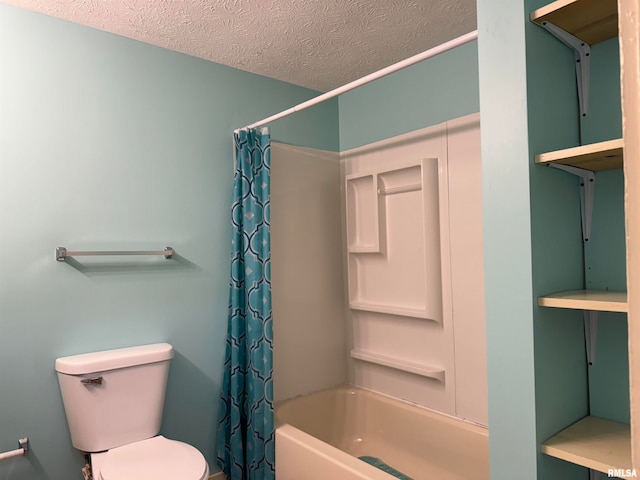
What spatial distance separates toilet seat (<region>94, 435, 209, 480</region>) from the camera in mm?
1622

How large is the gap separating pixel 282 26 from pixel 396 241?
50.1 inches

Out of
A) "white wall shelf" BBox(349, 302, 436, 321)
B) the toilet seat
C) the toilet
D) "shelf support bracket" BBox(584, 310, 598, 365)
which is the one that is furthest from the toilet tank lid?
"shelf support bracket" BBox(584, 310, 598, 365)

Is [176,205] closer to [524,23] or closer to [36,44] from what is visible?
Answer: [36,44]

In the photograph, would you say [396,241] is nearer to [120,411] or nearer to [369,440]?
[369,440]

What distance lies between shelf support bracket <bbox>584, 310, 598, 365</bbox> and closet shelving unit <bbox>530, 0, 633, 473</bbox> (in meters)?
0.09

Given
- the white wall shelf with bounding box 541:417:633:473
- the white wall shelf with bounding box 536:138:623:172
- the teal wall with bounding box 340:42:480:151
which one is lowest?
the white wall shelf with bounding box 541:417:633:473

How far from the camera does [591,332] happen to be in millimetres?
1378

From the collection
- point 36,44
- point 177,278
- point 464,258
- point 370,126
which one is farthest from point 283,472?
point 36,44

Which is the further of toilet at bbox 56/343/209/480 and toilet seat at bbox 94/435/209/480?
toilet at bbox 56/343/209/480

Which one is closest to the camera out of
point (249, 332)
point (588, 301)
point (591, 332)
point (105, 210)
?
point (588, 301)

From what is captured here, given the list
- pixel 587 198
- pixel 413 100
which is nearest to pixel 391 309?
pixel 413 100

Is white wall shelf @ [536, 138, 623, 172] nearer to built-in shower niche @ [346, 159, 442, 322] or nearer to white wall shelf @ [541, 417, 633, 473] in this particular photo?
white wall shelf @ [541, 417, 633, 473]

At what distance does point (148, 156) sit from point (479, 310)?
1.78 m

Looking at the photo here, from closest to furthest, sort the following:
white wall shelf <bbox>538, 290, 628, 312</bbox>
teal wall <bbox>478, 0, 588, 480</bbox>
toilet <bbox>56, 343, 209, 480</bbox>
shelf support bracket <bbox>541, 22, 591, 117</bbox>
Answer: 1. white wall shelf <bbox>538, 290, 628, 312</bbox>
2. teal wall <bbox>478, 0, 588, 480</bbox>
3. shelf support bracket <bbox>541, 22, 591, 117</bbox>
4. toilet <bbox>56, 343, 209, 480</bbox>
